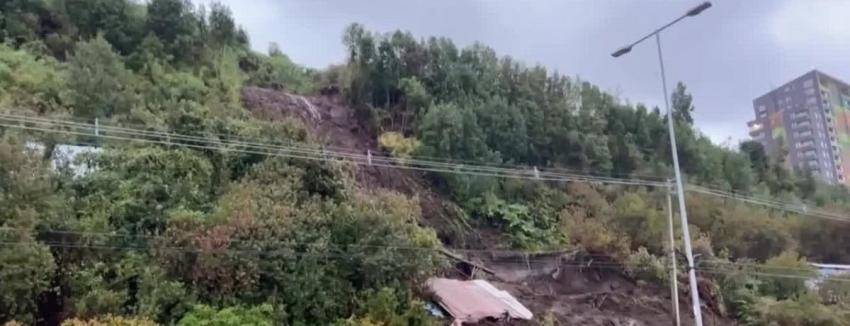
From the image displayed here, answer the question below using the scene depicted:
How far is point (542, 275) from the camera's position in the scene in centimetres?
1834

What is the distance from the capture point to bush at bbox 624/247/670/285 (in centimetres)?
1897

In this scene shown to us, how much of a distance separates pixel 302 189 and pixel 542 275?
24.1 ft

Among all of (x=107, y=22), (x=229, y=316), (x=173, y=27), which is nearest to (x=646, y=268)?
(x=229, y=316)

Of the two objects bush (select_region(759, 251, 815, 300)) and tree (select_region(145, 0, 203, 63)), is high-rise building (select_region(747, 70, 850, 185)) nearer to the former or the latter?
bush (select_region(759, 251, 815, 300))

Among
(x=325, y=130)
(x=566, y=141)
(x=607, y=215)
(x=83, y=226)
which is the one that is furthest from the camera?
(x=566, y=141)

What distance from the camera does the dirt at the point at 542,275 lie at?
16734 millimetres

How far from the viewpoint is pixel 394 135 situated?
2178cm

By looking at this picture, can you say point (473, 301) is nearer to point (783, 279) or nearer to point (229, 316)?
point (229, 316)

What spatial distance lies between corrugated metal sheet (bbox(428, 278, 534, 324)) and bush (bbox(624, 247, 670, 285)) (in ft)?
16.3

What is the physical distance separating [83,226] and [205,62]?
10.5 meters

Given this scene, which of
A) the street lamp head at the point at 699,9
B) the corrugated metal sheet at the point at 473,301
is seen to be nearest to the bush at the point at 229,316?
the corrugated metal sheet at the point at 473,301

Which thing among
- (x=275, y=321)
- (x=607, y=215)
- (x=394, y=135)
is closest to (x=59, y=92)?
(x=275, y=321)

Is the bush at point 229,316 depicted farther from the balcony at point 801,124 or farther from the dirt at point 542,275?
the balcony at point 801,124

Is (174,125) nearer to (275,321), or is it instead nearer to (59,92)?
(59,92)
